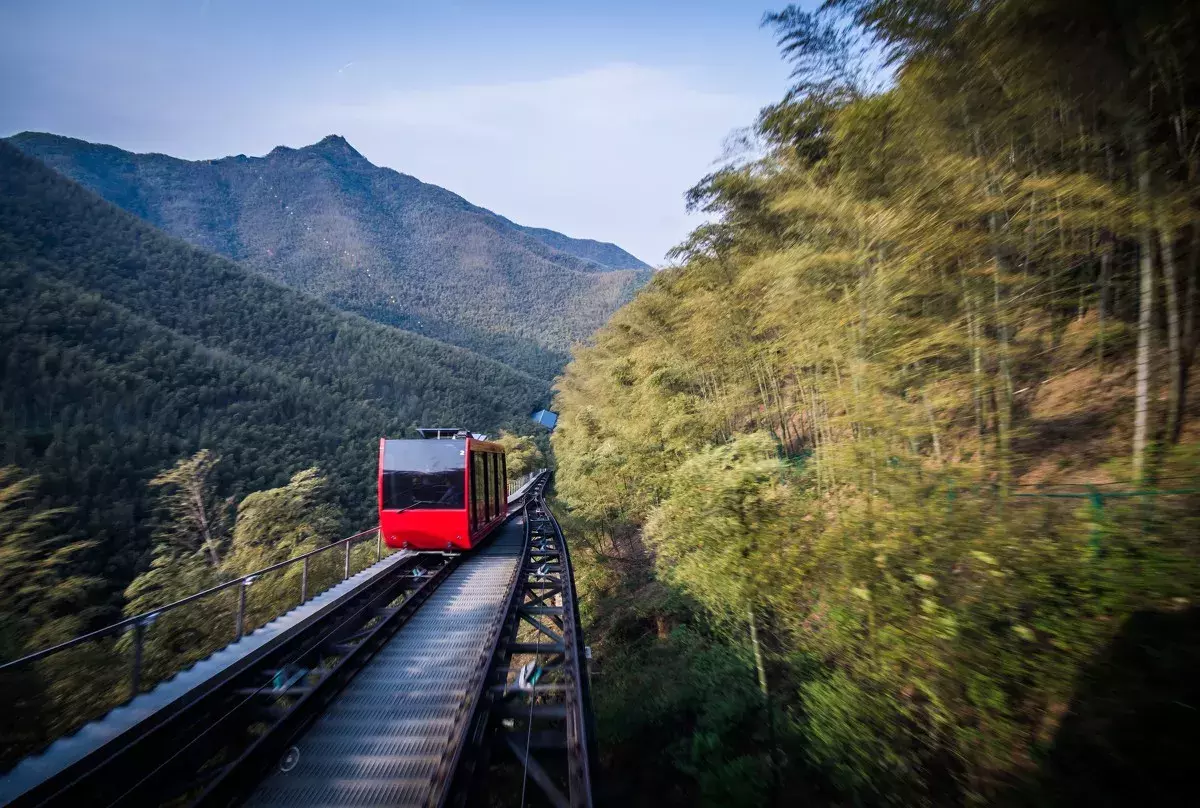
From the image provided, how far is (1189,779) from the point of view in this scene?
2021 mm

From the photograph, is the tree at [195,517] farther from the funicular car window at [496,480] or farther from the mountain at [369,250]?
the mountain at [369,250]

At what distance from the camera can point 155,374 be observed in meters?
27.8

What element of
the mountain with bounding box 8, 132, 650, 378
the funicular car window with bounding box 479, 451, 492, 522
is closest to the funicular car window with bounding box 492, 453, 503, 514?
the funicular car window with bounding box 479, 451, 492, 522

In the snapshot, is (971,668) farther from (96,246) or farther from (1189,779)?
(96,246)

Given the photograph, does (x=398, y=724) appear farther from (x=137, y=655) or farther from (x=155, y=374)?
(x=155, y=374)

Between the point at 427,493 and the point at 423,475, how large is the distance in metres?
0.33

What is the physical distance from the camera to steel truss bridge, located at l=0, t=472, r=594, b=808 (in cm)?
295

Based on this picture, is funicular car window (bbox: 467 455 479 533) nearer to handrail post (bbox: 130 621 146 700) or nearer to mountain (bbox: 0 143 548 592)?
handrail post (bbox: 130 621 146 700)

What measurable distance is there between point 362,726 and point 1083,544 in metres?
5.43

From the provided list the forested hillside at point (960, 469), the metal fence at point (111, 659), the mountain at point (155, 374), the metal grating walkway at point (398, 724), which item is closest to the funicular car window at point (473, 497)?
the metal grating walkway at point (398, 724)

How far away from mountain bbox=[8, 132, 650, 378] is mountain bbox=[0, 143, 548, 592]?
39364mm

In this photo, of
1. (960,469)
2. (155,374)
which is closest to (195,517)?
(960,469)

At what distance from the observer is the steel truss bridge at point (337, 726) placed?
9.69 feet

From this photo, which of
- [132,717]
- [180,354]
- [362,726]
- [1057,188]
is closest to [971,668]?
[1057,188]
